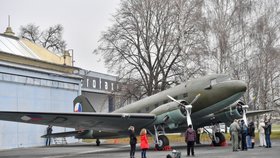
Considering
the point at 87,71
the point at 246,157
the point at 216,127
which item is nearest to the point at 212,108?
the point at 216,127

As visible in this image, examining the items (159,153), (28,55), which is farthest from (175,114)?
(28,55)

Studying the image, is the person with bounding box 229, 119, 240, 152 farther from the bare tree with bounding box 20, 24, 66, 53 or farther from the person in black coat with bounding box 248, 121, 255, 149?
the bare tree with bounding box 20, 24, 66, 53

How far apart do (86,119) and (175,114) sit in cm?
466

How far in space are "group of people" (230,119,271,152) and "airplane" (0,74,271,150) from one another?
110cm

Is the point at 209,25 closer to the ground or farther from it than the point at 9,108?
farther from it

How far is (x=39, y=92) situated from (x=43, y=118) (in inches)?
424

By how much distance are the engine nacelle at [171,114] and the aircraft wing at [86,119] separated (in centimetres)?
42

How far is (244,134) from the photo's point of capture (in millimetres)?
21688

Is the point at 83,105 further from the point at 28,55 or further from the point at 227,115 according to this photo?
the point at 227,115

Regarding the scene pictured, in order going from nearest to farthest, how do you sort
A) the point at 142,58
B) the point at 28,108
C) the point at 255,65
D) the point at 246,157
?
1. the point at 246,157
2. the point at 28,108
3. the point at 255,65
4. the point at 142,58

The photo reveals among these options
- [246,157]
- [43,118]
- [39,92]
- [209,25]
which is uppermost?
[209,25]

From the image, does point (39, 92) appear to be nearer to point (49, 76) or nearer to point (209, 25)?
point (49, 76)

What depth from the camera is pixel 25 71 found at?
3053cm

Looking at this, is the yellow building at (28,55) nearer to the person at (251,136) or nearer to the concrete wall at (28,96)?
the concrete wall at (28,96)
